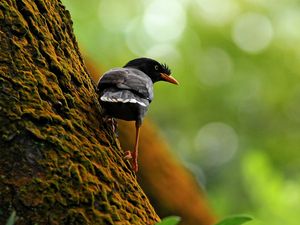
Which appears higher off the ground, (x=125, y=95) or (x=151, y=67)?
(x=151, y=67)

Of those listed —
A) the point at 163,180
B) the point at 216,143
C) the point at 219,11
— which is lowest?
the point at 163,180

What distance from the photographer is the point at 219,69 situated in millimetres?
22781

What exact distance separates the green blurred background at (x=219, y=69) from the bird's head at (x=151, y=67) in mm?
11763

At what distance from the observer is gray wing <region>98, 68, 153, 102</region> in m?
3.84

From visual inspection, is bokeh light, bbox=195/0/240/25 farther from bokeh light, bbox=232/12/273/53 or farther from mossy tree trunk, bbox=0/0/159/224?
mossy tree trunk, bbox=0/0/159/224

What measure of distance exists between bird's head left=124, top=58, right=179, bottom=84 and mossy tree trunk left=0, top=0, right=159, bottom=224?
4.85ft

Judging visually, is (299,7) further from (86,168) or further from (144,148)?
(86,168)

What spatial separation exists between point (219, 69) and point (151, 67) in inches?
705

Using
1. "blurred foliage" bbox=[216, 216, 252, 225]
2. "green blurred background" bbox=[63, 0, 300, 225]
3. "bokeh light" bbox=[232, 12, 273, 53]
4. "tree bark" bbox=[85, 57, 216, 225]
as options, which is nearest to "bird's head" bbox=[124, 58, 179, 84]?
"tree bark" bbox=[85, 57, 216, 225]

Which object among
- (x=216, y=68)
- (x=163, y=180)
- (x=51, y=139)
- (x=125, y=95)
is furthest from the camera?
(x=216, y=68)


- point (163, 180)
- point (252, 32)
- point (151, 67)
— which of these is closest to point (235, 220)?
point (151, 67)

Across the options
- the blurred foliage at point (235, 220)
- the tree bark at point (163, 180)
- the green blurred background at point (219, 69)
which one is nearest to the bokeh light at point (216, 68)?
the green blurred background at point (219, 69)

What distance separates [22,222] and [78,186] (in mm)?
301

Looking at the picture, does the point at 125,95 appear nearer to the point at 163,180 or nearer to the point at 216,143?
the point at 163,180
